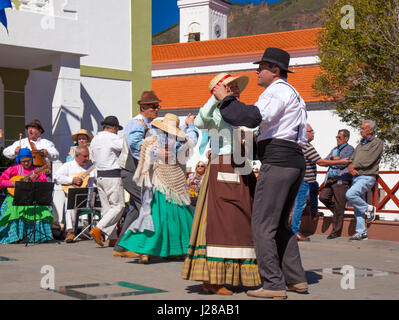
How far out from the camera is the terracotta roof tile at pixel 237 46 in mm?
45625

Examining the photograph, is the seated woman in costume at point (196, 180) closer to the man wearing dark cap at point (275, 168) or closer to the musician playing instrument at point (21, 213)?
the musician playing instrument at point (21, 213)

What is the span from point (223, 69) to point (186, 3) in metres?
33.1

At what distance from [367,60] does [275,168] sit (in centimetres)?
2047


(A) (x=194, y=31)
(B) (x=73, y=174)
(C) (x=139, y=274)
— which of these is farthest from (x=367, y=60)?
(A) (x=194, y=31)

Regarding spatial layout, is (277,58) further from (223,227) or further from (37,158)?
(37,158)

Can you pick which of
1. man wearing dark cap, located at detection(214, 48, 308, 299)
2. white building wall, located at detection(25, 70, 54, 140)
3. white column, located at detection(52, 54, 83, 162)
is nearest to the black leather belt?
white column, located at detection(52, 54, 83, 162)

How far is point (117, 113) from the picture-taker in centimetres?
1852

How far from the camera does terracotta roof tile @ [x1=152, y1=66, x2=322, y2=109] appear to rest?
3794 cm

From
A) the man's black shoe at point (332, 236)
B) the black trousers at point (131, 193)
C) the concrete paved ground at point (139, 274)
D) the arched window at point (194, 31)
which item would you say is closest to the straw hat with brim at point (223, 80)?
the concrete paved ground at point (139, 274)

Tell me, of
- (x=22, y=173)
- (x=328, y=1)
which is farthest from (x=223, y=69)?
(x=22, y=173)

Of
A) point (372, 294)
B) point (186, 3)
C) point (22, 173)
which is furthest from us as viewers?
point (186, 3)

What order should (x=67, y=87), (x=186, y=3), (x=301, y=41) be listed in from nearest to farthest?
(x=67, y=87) < (x=301, y=41) < (x=186, y=3)

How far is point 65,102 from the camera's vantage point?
15.2m

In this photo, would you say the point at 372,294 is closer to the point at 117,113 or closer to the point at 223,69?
the point at 117,113
